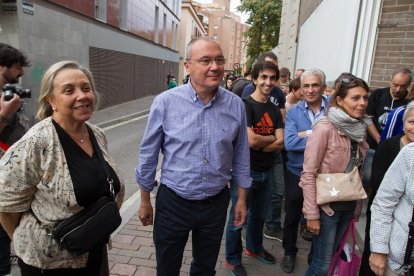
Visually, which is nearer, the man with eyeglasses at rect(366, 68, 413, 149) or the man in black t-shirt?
the man in black t-shirt

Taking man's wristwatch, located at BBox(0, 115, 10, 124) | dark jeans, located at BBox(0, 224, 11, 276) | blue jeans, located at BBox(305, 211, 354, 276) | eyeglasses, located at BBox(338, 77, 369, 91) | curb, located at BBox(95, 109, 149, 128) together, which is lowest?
curb, located at BBox(95, 109, 149, 128)

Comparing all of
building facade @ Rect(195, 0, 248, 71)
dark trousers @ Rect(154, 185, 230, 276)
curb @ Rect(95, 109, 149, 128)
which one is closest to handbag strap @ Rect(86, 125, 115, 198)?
dark trousers @ Rect(154, 185, 230, 276)

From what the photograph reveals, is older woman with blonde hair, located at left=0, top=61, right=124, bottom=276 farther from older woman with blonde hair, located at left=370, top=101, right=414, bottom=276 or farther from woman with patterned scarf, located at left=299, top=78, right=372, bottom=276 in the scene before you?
older woman with blonde hair, located at left=370, top=101, right=414, bottom=276

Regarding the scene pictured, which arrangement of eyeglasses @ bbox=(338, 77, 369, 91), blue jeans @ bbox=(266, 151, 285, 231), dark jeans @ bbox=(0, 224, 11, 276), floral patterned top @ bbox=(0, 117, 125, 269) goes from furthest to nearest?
1. blue jeans @ bbox=(266, 151, 285, 231)
2. dark jeans @ bbox=(0, 224, 11, 276)
3. eyeglasses @ bbox=(338, 77, 369, 91)
4. floral patterned top @ bbox=(0, 117, 125, 269)

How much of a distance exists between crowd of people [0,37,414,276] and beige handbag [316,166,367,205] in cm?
5

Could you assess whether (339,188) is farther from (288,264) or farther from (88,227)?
(88,227)

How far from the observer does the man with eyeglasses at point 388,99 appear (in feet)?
12.1

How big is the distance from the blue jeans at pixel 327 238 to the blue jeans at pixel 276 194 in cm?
117

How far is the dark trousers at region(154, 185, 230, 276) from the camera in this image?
7.43ft

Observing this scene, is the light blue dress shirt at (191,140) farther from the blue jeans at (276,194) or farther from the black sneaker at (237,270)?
the blue jeans at (276,194)

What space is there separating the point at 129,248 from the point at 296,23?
44.6 feet

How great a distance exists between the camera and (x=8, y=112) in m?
2.35

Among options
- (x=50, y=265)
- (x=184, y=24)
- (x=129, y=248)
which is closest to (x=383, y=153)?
(x=50, y=265)

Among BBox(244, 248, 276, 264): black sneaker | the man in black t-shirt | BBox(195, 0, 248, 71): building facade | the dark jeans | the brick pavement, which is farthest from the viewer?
BBox(195, 0, 248, 71): building facade
